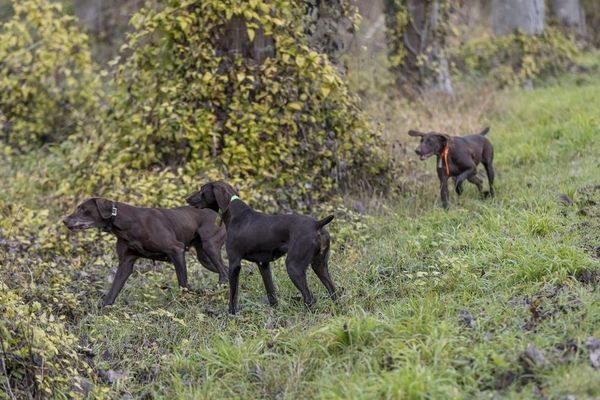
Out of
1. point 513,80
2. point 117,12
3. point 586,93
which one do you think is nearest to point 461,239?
point 586,93

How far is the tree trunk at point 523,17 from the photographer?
17109mm

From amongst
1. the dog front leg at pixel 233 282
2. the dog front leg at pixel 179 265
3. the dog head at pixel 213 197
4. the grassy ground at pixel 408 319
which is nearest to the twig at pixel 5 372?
the grassy ground at pixel 408 319

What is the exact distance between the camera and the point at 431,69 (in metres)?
14.9

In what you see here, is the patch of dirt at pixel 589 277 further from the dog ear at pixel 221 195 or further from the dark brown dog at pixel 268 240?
the dog ear at pixel 221 195

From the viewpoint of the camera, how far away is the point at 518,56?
54.7 feet

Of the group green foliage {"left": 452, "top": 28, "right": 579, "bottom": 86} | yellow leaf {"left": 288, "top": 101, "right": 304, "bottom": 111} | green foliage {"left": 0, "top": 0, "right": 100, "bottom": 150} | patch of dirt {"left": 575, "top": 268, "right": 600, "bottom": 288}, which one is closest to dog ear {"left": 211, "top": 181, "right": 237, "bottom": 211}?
yellow leaf {"left": 288, "top": 101, "right": 304, "bottom": 111}

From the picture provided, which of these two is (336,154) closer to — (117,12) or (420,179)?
(420,179)

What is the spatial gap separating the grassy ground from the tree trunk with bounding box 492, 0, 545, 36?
26.0 ft

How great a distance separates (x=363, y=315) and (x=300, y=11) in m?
5.20

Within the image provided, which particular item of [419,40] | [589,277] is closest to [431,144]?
[589,277]

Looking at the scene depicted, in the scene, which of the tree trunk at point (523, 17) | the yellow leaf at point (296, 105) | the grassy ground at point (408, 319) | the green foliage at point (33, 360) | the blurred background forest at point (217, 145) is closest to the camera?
the grassy ground at point (408, 319)

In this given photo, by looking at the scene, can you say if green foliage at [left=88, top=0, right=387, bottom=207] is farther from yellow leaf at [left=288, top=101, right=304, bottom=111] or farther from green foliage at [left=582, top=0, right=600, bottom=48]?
green foliage at [left=582, top=0, right=600, bottom=48]

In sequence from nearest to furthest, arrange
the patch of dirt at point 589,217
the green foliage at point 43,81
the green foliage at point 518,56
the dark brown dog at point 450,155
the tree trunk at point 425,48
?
the patch of dirt at point 589,217, the dark brown dog at point 450,155, the green foliage at point 43,81, the tree trunk at point 425,48, the green foliage at point 518,56

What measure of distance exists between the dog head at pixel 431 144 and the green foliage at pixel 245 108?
90 centimetres
